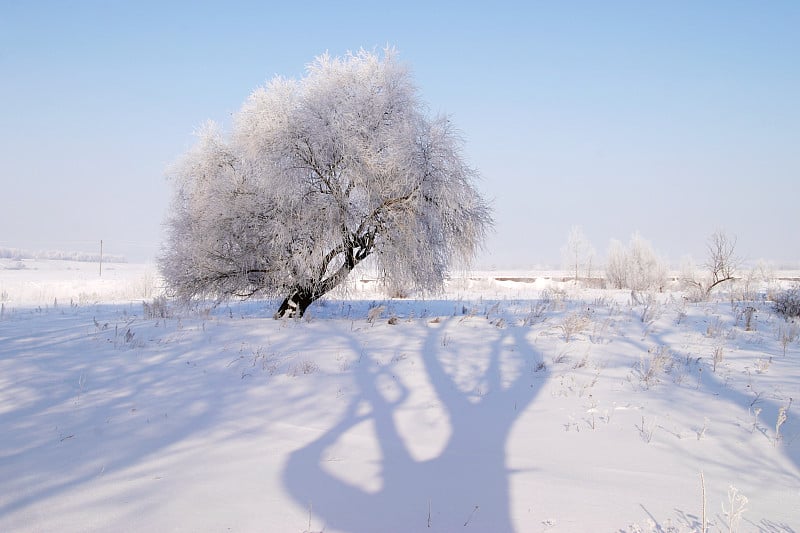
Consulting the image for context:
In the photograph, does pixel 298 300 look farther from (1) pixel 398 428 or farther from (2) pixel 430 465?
(2) pixel 430 465

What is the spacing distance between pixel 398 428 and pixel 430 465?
81 centimetres

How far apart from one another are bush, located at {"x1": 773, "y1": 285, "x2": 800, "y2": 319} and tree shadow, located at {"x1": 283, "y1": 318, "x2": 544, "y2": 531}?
6.65m

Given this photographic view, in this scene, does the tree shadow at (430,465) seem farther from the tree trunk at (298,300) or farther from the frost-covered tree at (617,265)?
the frost-covered tree at (617,265)

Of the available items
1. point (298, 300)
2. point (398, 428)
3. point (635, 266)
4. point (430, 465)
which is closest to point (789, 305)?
point (398, 428)

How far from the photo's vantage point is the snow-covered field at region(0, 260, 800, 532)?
10.6 ft

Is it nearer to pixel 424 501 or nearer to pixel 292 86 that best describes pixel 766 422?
pixel 424 501

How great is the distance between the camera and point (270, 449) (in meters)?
4.23

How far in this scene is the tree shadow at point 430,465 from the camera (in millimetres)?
3182

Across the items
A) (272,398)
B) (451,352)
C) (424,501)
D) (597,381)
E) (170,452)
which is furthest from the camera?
(451,352)

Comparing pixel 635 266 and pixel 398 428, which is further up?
pixel 635 266

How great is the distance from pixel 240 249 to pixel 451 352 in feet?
19.7

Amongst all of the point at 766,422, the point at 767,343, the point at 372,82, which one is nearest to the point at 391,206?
the point at 372,82

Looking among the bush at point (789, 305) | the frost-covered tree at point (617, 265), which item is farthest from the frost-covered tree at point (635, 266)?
the bush at point (789, 305)

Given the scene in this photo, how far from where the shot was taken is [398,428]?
4.75 m
